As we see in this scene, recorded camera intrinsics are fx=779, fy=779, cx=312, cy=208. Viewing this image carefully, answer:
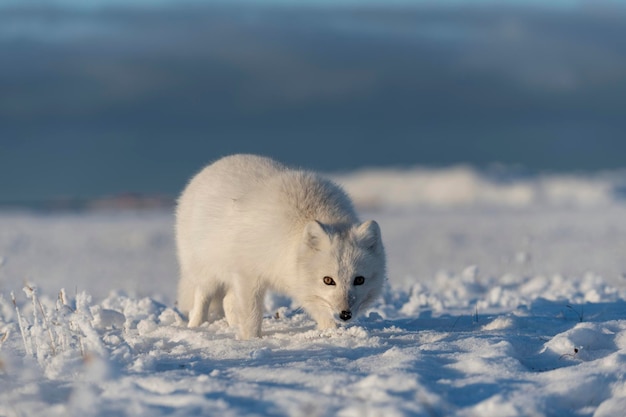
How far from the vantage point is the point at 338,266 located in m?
4.77

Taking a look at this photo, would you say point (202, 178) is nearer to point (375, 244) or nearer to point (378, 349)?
point (375, 244)

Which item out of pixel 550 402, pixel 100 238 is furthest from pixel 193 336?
pixel 100 238

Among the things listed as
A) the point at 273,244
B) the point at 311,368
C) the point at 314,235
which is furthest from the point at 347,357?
the point at 273,244

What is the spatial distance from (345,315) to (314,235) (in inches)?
20.6

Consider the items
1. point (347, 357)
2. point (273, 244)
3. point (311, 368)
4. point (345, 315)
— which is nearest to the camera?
point (311, 368)

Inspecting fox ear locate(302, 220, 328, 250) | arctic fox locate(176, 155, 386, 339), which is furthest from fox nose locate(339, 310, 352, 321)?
fox ear locate(302, 220, 328, 250)

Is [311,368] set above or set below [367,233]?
below

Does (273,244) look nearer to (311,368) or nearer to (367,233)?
(367,233)

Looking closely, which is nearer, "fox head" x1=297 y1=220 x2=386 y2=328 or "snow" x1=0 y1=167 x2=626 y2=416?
"snow" x1=0 y1=167 x2=626 y2=416

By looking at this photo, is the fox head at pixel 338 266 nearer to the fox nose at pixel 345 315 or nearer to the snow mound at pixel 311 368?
the fox nose at pixel 345 315

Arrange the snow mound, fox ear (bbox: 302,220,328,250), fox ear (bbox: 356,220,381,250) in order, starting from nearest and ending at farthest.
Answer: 1. the snow mound
2. fox ear (bbox: 302,220,328,250)
3. fox ear (bbox: 356,220,381,250)

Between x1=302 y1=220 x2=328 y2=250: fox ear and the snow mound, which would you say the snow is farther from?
x1=302 y1=220 x2=328 y2=250: fox ear

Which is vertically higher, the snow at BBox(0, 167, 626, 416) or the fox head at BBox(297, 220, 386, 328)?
the fox head at BBox(297, 220, 386, 328)

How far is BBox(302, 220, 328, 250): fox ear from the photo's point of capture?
4730 millimetres
